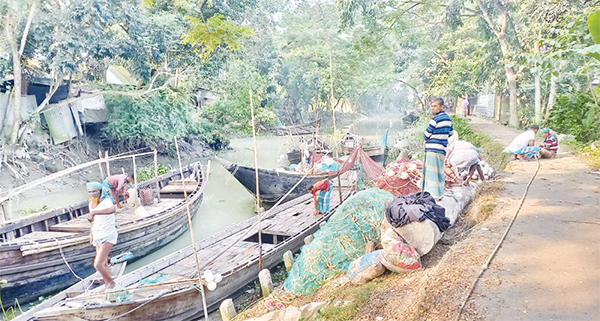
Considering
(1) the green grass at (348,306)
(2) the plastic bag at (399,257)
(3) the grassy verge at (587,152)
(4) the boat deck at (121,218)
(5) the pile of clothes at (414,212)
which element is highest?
(5) the pile of clothes at (414,212)

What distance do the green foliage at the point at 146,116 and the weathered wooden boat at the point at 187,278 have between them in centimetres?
1004

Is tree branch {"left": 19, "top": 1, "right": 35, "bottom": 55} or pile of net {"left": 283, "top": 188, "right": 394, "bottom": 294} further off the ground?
tree branch {"left": 19, "top": 1, "right": 35, "bottom": 55}

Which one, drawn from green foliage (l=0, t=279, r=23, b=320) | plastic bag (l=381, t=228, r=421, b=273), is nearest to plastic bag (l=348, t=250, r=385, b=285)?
plastic bag (l=381, t=228, r=421, b=273)

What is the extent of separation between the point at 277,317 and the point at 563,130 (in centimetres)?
1193

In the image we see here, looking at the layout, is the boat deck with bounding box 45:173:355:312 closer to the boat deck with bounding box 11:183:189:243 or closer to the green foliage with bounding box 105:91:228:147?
the boat deck with bounding box 11:183:189:243

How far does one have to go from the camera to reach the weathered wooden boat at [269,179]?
1205cm

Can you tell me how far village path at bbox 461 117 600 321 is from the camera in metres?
3.06

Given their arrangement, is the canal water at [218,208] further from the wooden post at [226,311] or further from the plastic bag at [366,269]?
the plastic bag at [366,269]

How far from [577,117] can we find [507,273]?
10180 mm

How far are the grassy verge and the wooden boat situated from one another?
10.0 meters

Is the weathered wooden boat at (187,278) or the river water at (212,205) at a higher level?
the weathered wooden boat at (187,278)

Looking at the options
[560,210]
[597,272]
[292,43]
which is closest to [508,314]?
[597,272]

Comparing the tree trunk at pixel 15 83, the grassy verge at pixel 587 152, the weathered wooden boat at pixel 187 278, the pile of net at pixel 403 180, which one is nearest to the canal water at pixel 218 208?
the weathered wooden boat at pixel 187 278

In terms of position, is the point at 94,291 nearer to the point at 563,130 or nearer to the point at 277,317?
the point at 277,317
